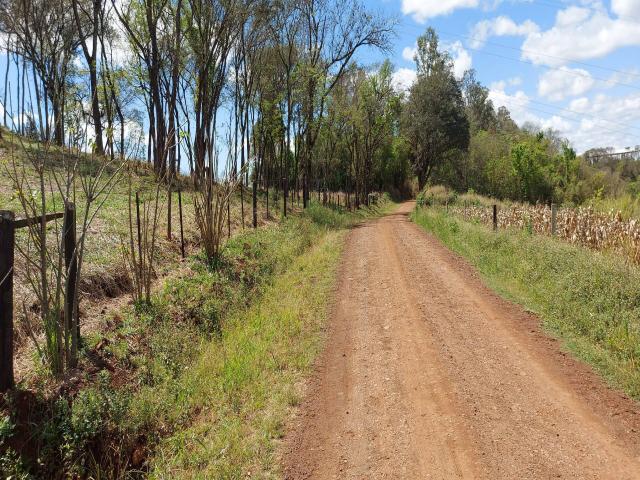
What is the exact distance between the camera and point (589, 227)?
11.6 meters

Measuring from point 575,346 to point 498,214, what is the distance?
1163 centimetres

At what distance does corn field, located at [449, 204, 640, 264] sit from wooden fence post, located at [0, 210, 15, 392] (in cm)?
1043

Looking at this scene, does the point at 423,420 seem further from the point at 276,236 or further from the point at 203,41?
the point at 203,41

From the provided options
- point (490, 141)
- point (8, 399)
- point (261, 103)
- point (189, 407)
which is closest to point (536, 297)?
point (189, 407)

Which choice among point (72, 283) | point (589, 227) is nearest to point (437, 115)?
point (589, 227)

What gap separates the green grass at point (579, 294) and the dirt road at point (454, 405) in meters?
0.32

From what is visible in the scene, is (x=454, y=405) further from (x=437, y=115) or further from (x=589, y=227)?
(x=437, y=115)

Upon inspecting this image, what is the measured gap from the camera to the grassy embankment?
473cm

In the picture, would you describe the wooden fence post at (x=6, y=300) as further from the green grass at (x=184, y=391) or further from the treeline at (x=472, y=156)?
the treeline at (x=472, y=156)

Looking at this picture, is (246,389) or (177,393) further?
(177,393)

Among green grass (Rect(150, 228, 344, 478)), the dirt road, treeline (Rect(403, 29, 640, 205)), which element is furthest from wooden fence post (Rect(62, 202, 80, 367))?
treeline (Rect(403, 29, 640, 205))

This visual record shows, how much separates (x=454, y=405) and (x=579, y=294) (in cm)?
419

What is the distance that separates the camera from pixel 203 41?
15633 mm

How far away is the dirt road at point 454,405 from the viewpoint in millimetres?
4355
